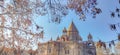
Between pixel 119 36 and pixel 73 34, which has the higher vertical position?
pixel 119 36

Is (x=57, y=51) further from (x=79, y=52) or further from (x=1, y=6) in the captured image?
(x=1, y=6)

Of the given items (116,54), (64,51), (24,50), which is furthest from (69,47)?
(24,50)

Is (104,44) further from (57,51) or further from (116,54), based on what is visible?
(57,51)

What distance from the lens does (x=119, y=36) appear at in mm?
7727

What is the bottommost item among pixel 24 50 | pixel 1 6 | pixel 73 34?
pixel 73 34

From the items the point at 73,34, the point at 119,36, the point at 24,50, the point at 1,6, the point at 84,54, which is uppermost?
the point at 1,6

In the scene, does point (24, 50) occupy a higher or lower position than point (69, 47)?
higher

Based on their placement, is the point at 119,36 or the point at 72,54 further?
the point at 72,54

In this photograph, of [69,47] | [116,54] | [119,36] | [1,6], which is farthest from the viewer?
[69,47]

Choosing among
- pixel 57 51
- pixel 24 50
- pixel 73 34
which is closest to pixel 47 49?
pixel 57 51

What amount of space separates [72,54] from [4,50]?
7166cm

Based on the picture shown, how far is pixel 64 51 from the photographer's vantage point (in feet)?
269

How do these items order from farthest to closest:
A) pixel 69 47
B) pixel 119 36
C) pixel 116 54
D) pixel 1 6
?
pixel 69 47
pixel 116 54
pixel 1 6
pixel 119 36

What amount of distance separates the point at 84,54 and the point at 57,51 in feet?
23.6
